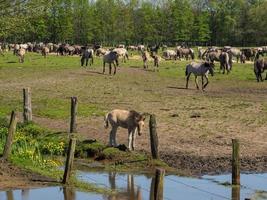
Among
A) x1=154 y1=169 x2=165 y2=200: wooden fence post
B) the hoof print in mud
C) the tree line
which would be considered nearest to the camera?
x1=154 y1=169 x2=165 y2=200: wooden fence post

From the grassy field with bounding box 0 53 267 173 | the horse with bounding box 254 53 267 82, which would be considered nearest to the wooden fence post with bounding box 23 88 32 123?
the grassy field with bounding box 0 53 267 173

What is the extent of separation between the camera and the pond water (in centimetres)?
1273

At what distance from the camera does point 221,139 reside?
19.1 metres

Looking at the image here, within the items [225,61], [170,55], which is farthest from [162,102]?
[170,55]

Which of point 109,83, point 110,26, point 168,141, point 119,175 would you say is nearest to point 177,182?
point 119,175

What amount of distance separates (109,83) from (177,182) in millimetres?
22359

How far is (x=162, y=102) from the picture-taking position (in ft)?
92.0

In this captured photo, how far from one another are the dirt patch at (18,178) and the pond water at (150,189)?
0.39 metres

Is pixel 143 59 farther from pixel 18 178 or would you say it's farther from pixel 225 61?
pixel 18 178

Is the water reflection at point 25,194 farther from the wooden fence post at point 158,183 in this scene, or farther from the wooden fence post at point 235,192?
the wooden fence post at point 235,192

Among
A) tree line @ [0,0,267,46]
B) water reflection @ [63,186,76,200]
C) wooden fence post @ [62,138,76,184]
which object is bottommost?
water reflection @ [63,186,76,200]

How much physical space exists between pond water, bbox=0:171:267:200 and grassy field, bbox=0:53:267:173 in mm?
2718

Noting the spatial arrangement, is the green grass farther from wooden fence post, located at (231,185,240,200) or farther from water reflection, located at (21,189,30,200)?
water reflection, located at (21,189,30,200)

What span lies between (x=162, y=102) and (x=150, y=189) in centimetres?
1461
